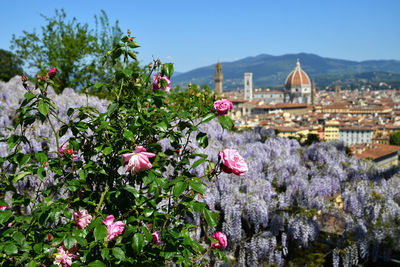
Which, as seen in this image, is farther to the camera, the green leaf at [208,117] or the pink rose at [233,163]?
the green leaf at [208,117]

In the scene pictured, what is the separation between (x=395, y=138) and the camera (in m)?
86.4

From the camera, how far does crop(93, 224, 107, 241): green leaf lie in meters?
1.57

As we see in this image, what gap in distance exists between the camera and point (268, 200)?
4.14 meters

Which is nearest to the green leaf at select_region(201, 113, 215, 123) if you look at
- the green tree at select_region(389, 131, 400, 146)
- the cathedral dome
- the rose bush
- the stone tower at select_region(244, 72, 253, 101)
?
the rose bush

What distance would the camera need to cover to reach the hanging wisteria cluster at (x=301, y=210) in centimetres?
376

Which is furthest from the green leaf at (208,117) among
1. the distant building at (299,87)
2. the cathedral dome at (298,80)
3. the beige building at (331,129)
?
the cathedral dome at (298,80)

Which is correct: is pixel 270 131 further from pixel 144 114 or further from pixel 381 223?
pixel 144 114

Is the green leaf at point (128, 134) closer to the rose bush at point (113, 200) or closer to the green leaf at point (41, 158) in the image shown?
the rose bush at point (113, 200)

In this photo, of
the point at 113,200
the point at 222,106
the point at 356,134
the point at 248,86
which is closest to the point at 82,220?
the point at 113,200

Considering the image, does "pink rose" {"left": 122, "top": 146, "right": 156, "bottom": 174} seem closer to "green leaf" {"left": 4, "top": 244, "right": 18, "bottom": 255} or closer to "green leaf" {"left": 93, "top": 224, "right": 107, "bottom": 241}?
"green leaf" {"left": 93, "top": 224, "right": 107, "bottom": 241}

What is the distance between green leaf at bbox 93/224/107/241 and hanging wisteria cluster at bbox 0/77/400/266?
1.90 meters

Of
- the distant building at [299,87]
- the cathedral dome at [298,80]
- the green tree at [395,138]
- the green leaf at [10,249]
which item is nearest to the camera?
the green leaf at [10,249]

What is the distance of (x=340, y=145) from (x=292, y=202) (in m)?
2.00

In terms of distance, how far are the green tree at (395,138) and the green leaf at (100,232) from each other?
96216mm
